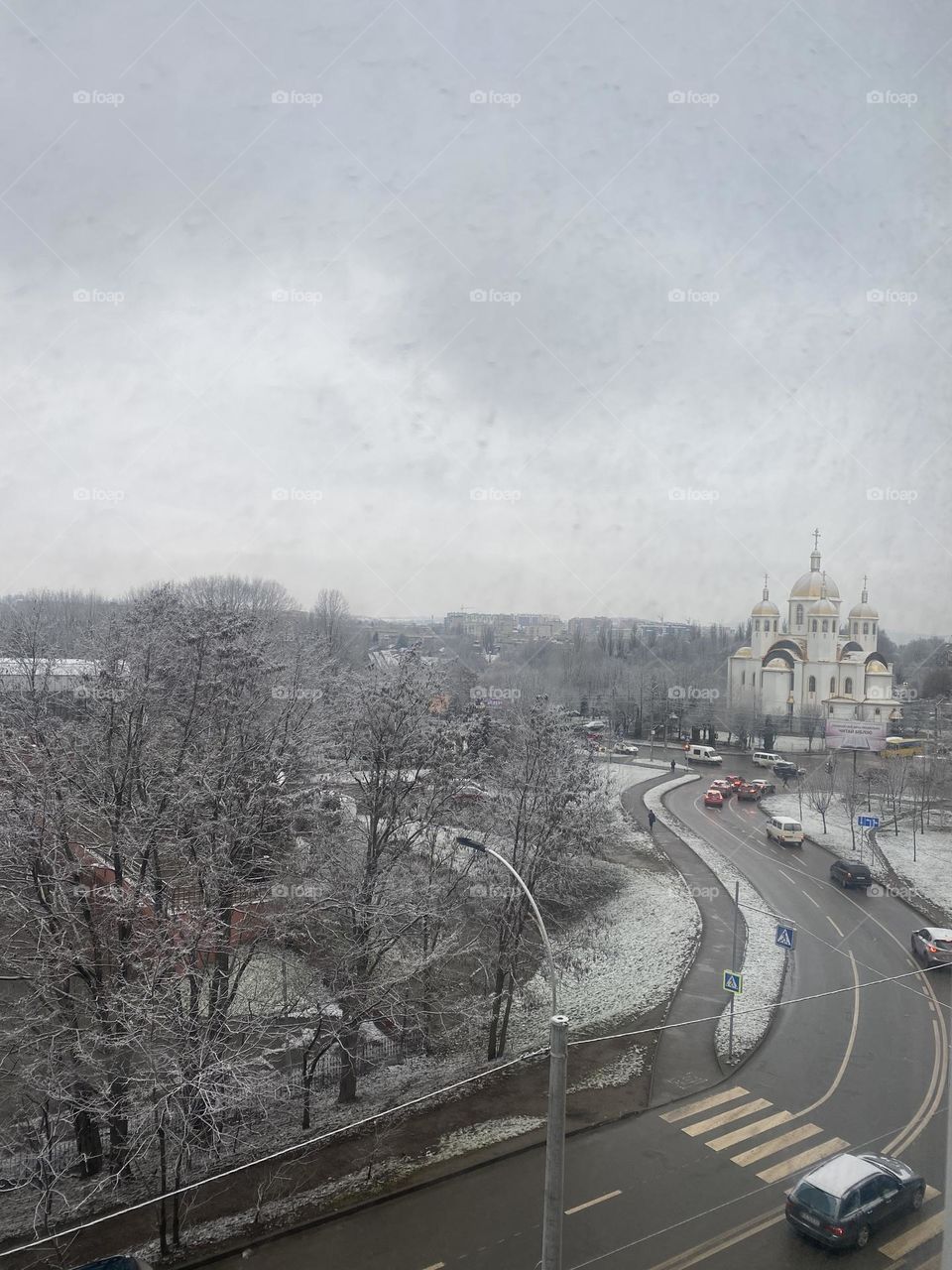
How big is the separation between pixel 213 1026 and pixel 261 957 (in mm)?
868

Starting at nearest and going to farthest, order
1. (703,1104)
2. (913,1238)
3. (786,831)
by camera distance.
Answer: (913,1238) → (703,1104) → (786,831)

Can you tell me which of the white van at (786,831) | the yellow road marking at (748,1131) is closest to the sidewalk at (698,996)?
the yellow road marking at (748,1131)

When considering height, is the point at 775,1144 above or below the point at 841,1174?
below

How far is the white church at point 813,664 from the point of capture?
225 inches

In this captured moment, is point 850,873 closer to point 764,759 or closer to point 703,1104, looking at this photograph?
point 764,759

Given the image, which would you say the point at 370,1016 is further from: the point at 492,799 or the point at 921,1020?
the point at 921,1020

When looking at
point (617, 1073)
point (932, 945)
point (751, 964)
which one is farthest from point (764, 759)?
point (617, 1073)

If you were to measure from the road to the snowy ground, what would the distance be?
2634 millimetres

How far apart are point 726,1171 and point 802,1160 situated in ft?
1.06

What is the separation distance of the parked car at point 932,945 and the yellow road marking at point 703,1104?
4.82ft

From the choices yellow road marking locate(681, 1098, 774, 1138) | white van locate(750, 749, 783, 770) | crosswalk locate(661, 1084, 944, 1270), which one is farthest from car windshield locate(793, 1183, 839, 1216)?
white van locate(750, 749, 783, 770)

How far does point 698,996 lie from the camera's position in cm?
642

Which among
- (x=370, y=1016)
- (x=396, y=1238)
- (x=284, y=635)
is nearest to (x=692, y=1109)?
(x=396, y=1238)

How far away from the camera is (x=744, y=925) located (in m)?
8.11
